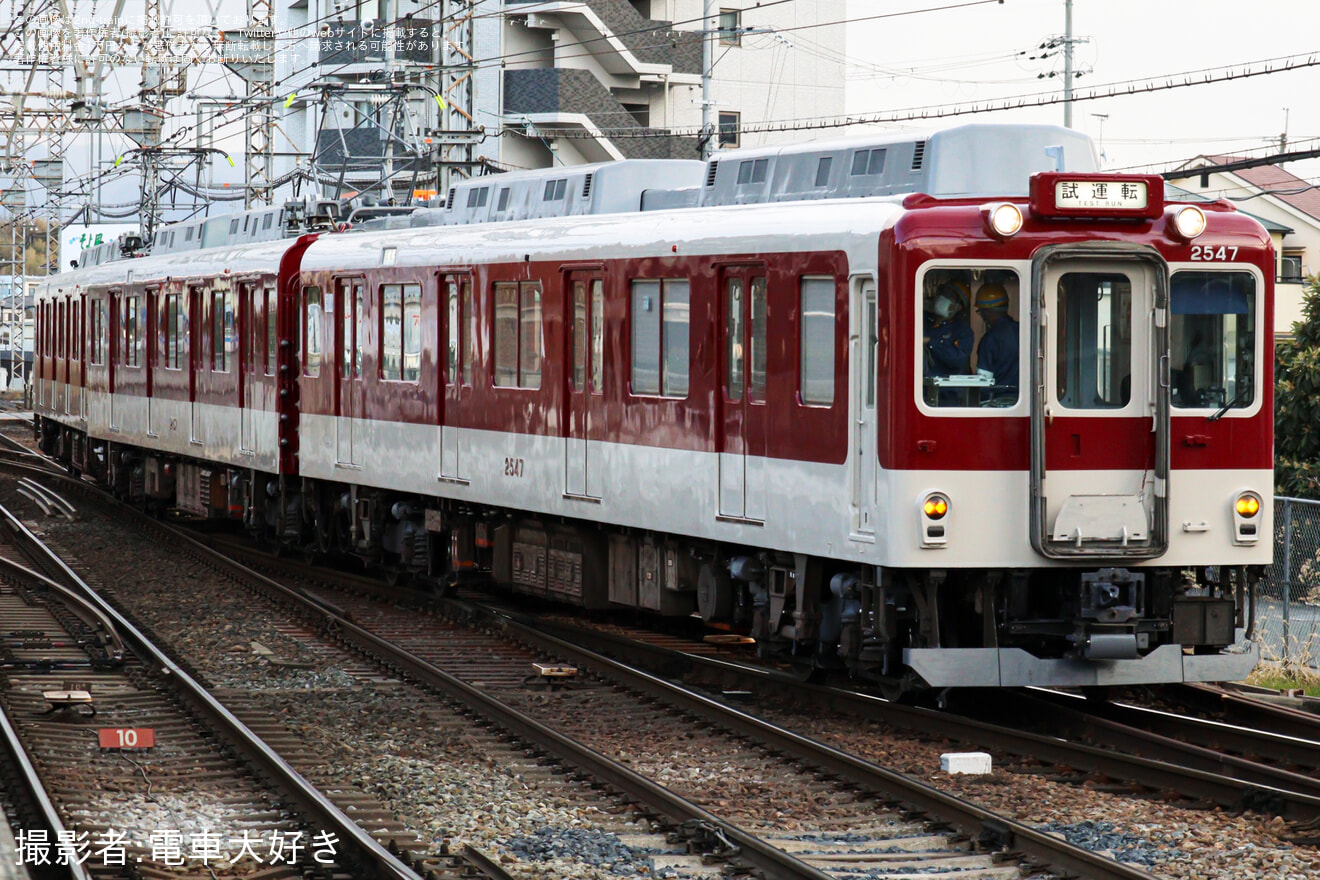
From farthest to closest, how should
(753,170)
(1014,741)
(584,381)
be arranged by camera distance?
1. (584,381)
2. (753,170)
3. (1014,741)

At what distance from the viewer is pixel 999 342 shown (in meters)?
10.2

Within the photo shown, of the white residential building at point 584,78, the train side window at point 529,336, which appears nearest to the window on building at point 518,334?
the train side window at point 529,336

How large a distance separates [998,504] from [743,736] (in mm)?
1865

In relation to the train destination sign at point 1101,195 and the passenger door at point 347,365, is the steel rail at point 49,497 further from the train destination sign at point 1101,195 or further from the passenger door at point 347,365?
the train destination sign at point 1101,195


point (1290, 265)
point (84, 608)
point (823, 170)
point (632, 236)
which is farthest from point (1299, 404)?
point (1290, 265)

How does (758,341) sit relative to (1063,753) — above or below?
above

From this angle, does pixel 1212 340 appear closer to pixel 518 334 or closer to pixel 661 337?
pixel 661 337

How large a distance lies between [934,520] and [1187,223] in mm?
2133

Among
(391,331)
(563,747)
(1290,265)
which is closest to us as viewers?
(563,747)

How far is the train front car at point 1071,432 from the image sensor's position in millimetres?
10109

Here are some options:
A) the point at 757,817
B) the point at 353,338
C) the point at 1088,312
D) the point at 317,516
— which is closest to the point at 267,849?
the point at 757,817

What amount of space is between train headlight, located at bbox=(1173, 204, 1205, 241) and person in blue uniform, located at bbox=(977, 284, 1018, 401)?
3.41 ft

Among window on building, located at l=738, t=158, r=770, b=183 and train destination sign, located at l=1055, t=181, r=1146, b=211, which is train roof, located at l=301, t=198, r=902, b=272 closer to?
window on building, located at l=738, t=158, r=770, b=183

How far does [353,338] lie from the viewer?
58.2ft
